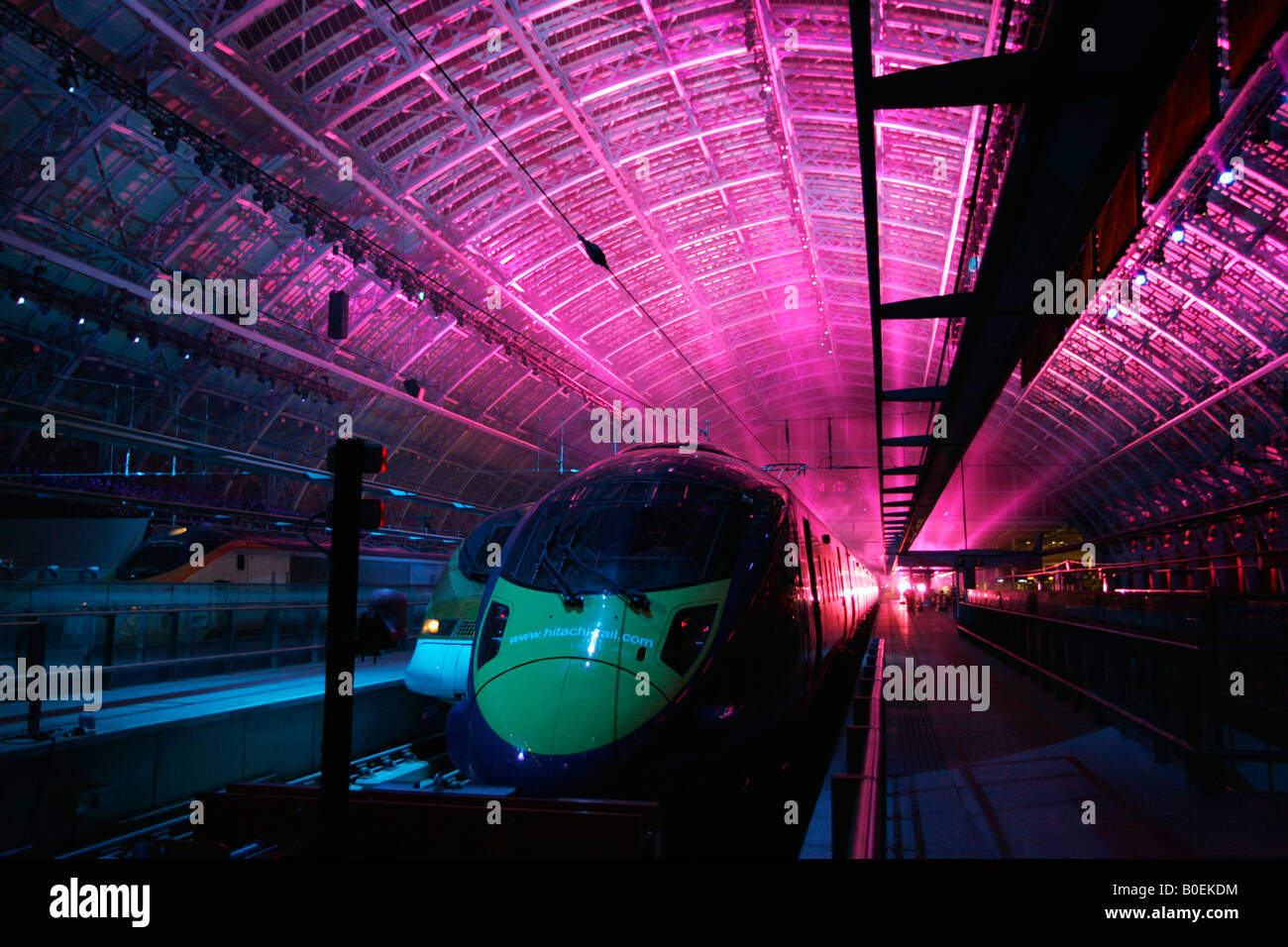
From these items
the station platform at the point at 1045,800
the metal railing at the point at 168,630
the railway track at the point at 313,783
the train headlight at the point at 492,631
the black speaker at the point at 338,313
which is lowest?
the railway track at the point at 313,783

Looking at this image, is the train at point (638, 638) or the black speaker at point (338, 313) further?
the black speaker at point (338, 313)

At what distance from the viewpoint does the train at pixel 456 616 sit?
10.8 meters

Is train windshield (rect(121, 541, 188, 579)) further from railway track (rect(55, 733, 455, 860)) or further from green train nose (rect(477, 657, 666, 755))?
green train nose (rect(477, 657, 666, 755))

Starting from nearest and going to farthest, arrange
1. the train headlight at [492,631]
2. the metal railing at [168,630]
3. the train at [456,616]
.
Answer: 1. the train headlight at [492,631]
2. the metal railing at [168,630]
3. the train at [456,616]

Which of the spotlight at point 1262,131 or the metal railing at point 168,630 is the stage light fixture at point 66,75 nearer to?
the metal railing at point 168,630

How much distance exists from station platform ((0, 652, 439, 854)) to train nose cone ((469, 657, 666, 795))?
4276mm

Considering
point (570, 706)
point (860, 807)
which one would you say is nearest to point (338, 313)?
point (570, 706)

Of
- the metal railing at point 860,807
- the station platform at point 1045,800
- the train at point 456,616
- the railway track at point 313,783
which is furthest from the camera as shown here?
the train at point 456,616

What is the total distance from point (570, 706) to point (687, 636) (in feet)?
3.36

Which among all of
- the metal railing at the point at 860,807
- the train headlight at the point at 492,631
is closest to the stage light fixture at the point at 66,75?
the train headlight at the point at 492,631

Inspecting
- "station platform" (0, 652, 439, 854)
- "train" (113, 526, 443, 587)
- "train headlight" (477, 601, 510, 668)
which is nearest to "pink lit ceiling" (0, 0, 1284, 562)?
"train" (113, 526, 443, 587)

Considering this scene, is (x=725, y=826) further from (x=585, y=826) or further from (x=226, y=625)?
(x=226, y=625)

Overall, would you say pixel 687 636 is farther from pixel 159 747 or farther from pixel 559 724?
pixel 159 747

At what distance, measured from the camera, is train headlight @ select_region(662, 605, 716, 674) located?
5820 mm
